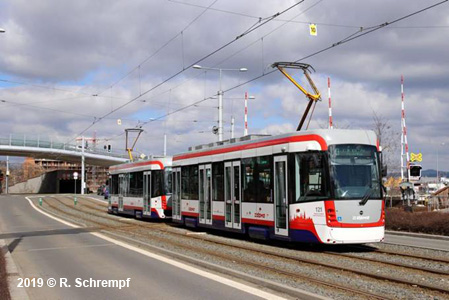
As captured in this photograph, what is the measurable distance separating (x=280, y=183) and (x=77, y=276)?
645 cm

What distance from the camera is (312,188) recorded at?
13734 mm

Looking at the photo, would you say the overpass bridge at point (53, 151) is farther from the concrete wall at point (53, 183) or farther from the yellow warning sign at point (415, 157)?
the yellow warning sign at point (415, 157)

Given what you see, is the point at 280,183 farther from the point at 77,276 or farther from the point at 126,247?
the point at 77,276

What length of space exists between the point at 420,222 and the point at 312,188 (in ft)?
25.2

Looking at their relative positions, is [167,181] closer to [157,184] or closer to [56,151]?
[157,184]

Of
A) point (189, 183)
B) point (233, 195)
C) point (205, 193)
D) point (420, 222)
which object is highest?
point (189, 183)

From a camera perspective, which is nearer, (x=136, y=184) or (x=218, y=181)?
(x=218, y=181)

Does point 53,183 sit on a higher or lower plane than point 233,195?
higher

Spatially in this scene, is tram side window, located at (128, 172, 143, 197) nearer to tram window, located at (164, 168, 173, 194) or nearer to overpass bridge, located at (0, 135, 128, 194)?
tram window, located at (164, 168, 173, 194)

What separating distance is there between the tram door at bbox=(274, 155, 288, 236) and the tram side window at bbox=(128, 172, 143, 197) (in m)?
14.4

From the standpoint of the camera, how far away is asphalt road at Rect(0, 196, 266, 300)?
862 centimetres

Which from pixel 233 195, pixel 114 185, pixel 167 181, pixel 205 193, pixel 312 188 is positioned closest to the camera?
pixel 312 188

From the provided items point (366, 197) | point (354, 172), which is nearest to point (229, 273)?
point (366, 197)

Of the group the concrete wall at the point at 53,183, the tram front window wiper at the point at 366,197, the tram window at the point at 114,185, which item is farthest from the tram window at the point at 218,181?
the concrete wall at the point at 53,183
